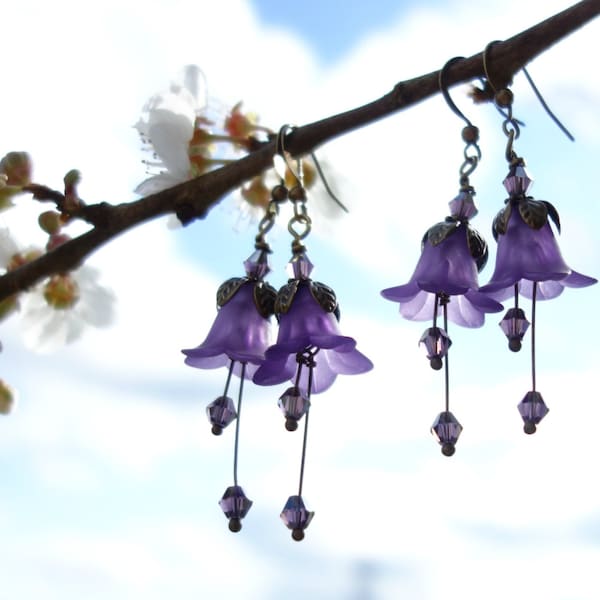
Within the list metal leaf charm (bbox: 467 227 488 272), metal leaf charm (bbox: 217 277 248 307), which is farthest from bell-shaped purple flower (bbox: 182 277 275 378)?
metal leaf charm (bbox: 467 227 488 272)

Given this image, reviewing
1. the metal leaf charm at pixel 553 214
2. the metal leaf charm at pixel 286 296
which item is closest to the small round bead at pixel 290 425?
the metal leaf charm at pixel 286 296

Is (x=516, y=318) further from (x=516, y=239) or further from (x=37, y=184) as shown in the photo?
(x=37, y=184)

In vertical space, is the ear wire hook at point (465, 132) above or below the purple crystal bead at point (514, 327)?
above

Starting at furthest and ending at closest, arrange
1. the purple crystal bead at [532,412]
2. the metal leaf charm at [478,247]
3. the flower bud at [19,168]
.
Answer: the flower bud at [19,168], the metal leaf charm at [478,247], the purple crystal bead at [532,412]

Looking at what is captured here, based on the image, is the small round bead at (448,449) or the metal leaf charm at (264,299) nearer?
the small round bead at (448,449)

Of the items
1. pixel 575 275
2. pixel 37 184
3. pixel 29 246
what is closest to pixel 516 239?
pixel 575 275

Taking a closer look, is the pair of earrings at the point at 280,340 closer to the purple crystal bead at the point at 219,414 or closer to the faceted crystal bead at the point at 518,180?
the purple crystal bead at the point at 219,414

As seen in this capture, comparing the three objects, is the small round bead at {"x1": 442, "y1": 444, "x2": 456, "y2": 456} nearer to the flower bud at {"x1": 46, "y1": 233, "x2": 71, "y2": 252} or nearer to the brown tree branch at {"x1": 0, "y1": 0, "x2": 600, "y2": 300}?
the brown tree branch at {"x1": 0, "y1": 0, "x2": 600, "y2": 300}
